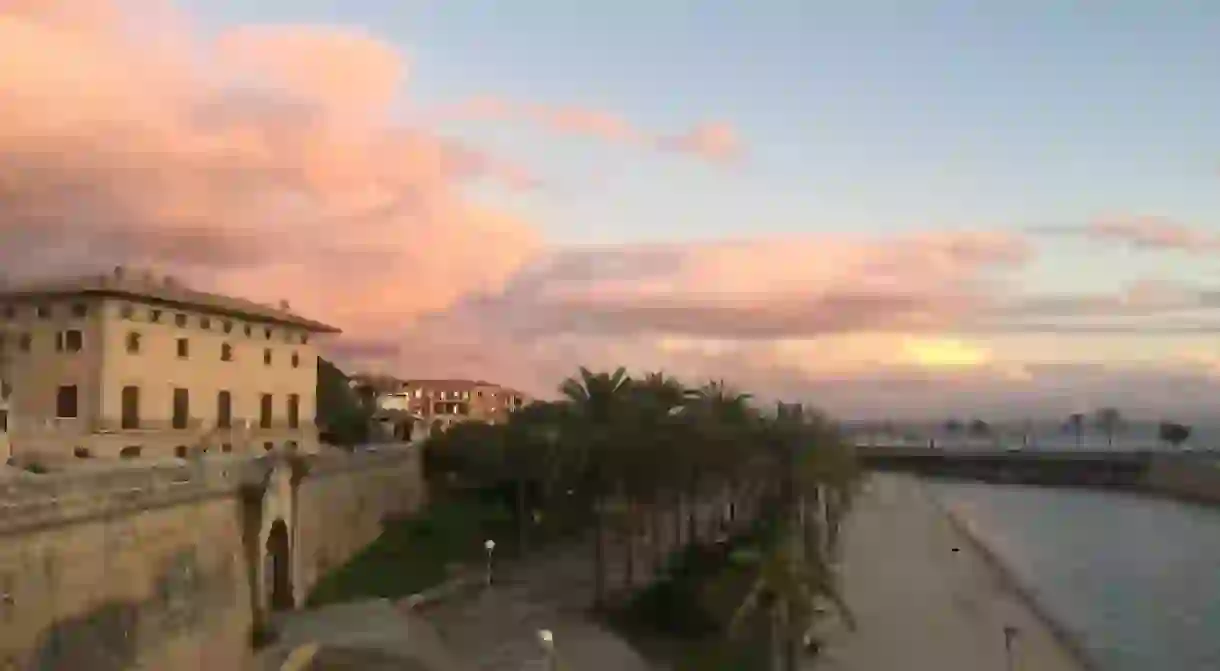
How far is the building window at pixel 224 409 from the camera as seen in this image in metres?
47.6

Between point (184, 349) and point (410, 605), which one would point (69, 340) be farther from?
point (410, 605)

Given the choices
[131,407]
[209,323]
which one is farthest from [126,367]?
[209,323]

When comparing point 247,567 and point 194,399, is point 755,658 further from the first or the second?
point 194,399

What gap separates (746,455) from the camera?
43500mm

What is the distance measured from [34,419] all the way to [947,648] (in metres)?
31.9

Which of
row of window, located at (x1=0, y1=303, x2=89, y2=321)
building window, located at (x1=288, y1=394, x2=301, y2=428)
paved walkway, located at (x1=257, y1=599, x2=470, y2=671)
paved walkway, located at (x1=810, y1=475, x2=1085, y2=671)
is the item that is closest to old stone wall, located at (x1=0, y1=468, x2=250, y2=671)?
paved walkway, located at (x1=257, y1=599, x2=470, y2=671)

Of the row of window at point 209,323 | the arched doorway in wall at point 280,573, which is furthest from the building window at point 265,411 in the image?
the arched doorway in wall at point 280,573

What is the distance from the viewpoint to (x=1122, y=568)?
62.3m

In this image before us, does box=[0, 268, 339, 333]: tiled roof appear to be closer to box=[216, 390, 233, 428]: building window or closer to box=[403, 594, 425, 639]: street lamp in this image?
box=[216, 390, 233, 428]: building window

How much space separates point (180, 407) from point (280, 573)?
1647 cm

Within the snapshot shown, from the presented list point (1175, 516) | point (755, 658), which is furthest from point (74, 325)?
point (1175, 516)

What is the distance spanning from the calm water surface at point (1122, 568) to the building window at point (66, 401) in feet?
124

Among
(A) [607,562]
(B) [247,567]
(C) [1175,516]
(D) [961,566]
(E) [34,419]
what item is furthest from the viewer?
(C) [1175,516]

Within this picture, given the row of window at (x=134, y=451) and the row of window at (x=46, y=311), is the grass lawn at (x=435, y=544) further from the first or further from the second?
the row of window at (x=46, y=311)
